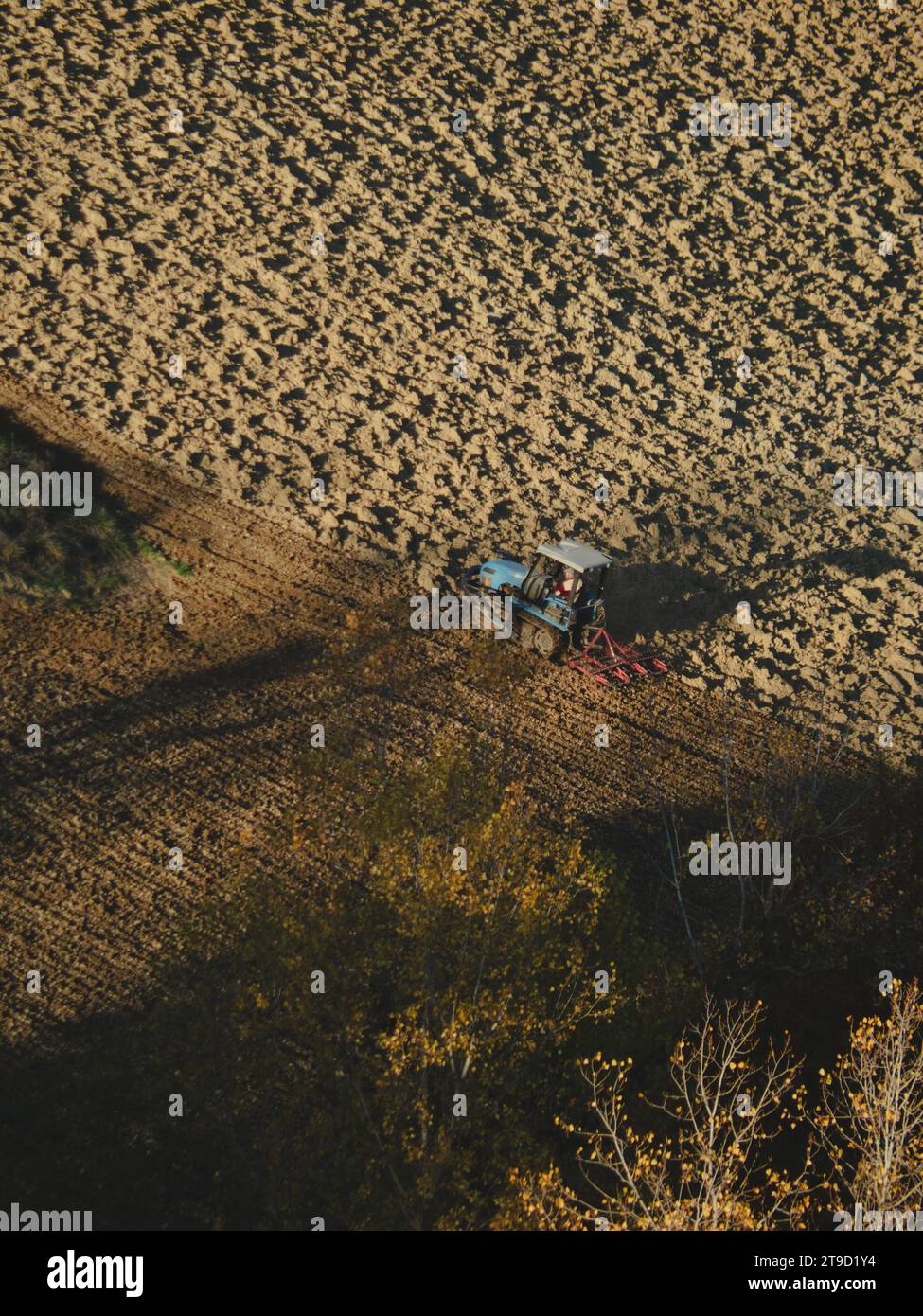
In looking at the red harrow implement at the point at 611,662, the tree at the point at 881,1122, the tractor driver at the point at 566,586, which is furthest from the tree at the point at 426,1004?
the red harrow implement at the point at 611,662

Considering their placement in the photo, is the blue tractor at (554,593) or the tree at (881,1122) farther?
the blue tractor at (554,593)

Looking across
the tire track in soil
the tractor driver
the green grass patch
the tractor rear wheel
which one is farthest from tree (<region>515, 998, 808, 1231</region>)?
the green grass patch

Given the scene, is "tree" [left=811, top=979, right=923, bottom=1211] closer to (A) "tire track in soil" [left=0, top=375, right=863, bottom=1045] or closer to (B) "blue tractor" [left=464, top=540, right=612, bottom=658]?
(A) "tire track in soil" [left=0, top=375, right=863, bottom=1045]

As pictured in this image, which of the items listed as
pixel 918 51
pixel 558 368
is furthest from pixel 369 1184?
pixel 918 51

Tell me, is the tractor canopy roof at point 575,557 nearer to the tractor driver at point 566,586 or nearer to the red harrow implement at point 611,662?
the tractor driver at point 566,586

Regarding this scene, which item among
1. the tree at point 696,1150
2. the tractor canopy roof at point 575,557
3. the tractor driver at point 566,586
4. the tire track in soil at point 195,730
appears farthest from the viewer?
the tractor driver at point 566,586

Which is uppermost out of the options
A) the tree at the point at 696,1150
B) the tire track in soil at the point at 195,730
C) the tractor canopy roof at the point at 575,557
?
the tractor canopy roof at the point at 575,557

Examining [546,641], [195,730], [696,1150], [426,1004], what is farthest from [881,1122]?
[195,730]
